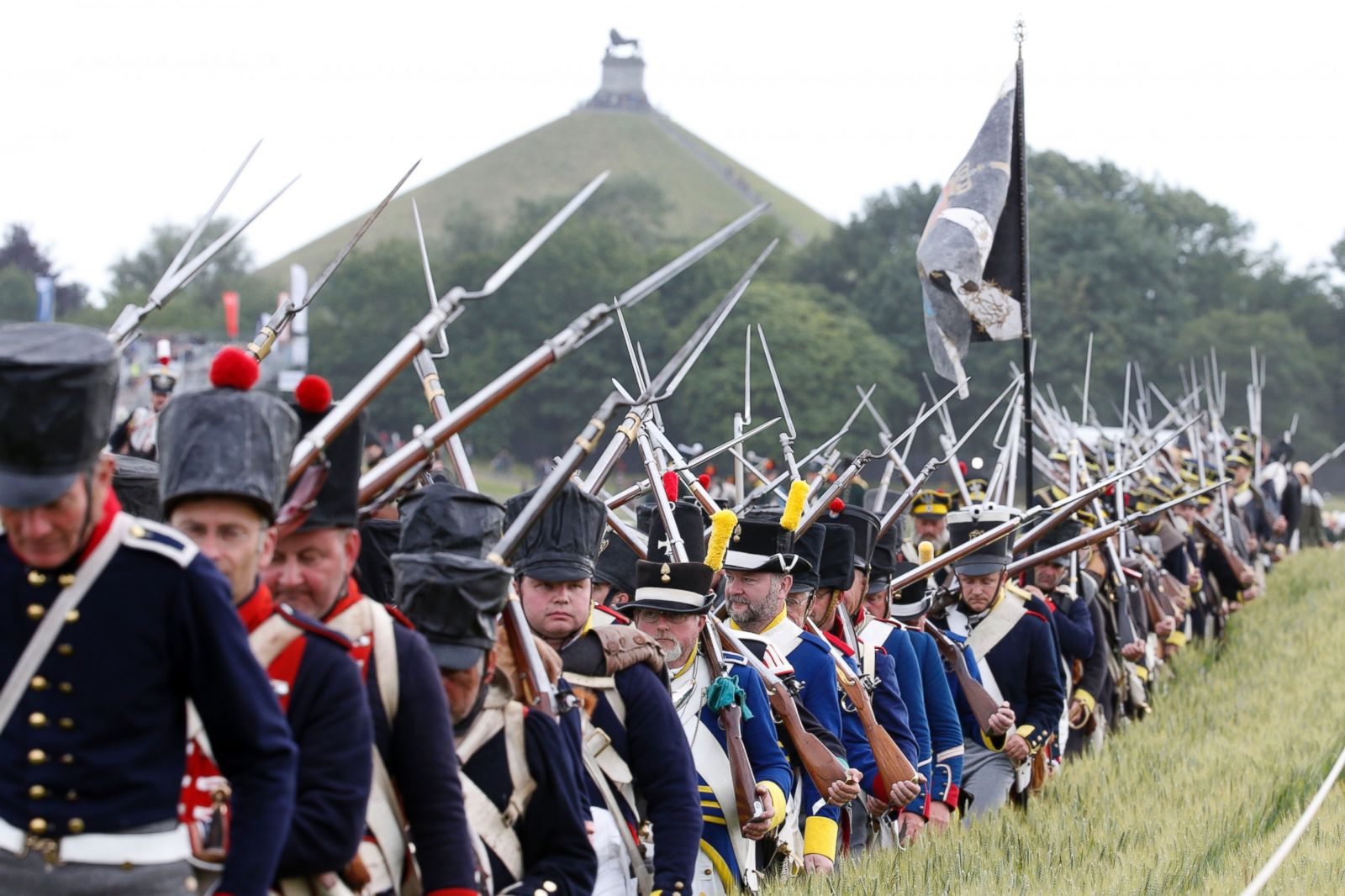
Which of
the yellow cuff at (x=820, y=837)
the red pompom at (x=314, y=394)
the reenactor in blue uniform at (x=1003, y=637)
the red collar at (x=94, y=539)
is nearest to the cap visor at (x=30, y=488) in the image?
the red collar at (x=94, y=539)

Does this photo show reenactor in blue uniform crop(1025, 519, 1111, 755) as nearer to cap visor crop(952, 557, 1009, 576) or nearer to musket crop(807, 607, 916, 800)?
cap visor crop(952, 557, 1009, 576)

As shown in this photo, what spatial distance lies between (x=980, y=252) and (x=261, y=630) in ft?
29.4

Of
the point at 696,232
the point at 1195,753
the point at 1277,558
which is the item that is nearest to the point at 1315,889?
the point at 1195,753

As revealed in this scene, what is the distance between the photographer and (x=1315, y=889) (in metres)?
7.56

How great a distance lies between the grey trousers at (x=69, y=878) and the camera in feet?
12.1

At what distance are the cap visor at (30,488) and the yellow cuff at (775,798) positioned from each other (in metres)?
4.50

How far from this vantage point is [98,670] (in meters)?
3.65

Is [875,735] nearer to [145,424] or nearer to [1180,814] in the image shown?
[1180,814]

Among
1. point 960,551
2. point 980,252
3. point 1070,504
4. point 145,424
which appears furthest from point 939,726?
point 145,424

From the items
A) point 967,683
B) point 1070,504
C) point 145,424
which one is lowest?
point 967,683

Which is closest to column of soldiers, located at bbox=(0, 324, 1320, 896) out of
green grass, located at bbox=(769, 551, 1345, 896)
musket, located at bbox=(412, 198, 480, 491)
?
musket, located at bbox=(412, 198, 480, 491)

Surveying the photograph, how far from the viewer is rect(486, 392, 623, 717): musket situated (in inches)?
195

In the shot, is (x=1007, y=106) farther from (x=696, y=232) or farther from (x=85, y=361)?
(x=696, y=232)

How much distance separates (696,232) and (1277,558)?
98386 millimetres
